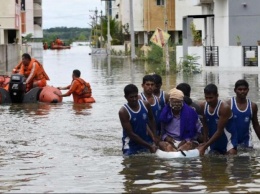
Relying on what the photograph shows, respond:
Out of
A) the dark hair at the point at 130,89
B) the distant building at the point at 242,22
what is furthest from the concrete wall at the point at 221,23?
the dark hair at the point at 130,89

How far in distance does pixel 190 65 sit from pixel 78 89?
687 inches

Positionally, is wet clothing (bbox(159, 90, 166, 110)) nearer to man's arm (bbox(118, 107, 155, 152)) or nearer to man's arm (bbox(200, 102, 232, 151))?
man's arm (bbox(118, 107, 155, 152))

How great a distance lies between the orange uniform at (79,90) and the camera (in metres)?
23.2

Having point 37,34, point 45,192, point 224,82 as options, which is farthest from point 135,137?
point 37,34

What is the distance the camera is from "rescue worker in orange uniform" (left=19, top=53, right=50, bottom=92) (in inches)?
910

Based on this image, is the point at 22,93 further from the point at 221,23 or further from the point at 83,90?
the point at 221,23

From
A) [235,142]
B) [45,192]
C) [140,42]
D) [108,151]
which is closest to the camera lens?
[45,192]

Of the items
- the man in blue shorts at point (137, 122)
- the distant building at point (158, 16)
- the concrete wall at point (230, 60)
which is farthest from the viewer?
the distant building at point (158, 16)

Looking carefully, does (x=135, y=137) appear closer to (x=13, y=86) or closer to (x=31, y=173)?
(x=31, y=173)

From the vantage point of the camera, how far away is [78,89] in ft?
76.8

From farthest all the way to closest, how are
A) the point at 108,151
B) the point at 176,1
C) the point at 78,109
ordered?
the point at 176,1 → the point at 78,109 → the point at 108,151

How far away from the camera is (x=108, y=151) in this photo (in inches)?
551

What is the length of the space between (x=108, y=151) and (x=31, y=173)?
2674mm

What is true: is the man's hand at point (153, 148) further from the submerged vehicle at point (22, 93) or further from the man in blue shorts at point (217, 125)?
the submerged vehicle at point (22, 93)
